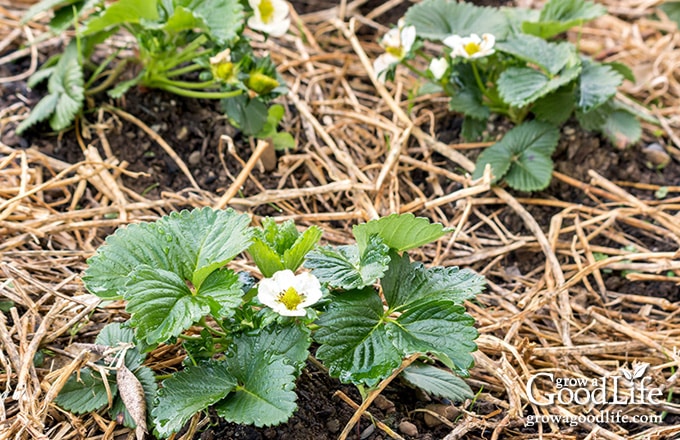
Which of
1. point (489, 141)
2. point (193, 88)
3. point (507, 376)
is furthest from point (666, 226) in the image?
point (193, 88)

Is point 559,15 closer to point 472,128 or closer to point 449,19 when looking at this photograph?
point 449,19

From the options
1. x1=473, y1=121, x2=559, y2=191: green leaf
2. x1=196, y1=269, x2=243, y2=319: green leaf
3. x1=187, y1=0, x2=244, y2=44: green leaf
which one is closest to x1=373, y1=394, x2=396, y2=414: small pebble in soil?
x1=196, y1=269, x2=243, y2=319: green leaf

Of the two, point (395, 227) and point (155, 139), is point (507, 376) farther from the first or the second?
point (155, 139)

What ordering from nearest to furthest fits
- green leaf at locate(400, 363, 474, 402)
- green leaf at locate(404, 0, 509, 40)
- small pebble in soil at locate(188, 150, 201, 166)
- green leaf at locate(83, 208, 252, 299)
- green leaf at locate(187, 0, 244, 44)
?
1. green leaf at locate(83, 208, 252, 299)
2. green leaf at locate(400, 363, 474, 402)
3. green leaf at locate(187, 0, 244, 44)
4. small pebble in soil at locate(188, 150, 201, 166)
5. green leaf at locate(404, 0, 509, 40)

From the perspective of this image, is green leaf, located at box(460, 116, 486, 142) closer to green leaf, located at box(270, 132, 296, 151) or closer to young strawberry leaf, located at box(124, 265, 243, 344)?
green leaf, located at box(270, 132, 296, 151)

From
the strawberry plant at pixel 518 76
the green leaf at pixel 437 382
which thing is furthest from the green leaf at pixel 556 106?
the green leaf at pixel 437 382
